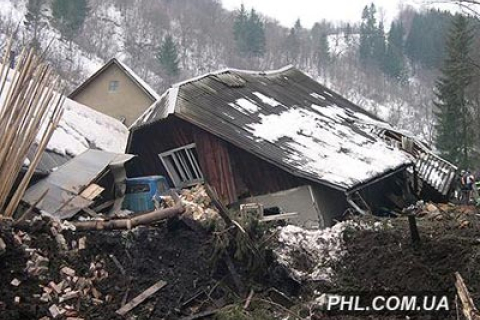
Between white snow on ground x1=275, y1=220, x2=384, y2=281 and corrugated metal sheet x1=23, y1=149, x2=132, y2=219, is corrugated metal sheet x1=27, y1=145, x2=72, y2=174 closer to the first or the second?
corrugated metal sheet x1=23, y1=149, x2=132, y2=219

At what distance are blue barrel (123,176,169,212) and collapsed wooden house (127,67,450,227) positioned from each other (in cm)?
135

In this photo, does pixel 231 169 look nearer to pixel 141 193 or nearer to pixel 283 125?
pixel 141 193

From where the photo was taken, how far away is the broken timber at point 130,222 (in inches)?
355

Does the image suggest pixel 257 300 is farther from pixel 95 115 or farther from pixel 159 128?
pixel 95 115

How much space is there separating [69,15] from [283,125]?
147 feet

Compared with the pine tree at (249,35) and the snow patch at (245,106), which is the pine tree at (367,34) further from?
the snow patch at (245,106)

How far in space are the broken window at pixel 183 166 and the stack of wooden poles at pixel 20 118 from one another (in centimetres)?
493

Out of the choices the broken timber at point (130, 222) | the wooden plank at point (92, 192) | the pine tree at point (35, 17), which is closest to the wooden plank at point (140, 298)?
the broken timber at point (130, 222)

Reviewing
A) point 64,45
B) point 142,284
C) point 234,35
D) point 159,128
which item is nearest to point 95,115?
point 159,128

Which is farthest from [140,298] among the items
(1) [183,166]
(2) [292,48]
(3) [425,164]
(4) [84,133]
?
(2) [292,48]

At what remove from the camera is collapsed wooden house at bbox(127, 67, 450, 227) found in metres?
12.9

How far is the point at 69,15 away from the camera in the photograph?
54.1 m

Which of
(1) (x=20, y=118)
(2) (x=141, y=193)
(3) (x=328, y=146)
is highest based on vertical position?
(1) (x=20, y=118)

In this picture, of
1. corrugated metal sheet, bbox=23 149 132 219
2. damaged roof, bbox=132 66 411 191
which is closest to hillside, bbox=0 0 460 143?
damaged roof, bbox=132 66 411 191
